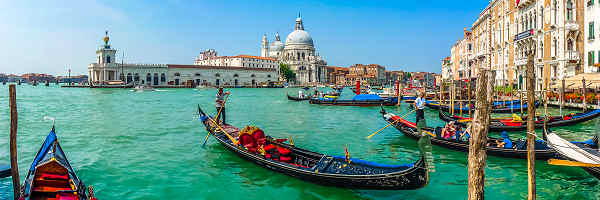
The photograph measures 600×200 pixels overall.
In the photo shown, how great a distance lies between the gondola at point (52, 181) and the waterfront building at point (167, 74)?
5505cm

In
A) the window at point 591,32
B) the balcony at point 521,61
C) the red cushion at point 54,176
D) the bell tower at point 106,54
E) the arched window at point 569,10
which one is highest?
the bell tower at point 106,54

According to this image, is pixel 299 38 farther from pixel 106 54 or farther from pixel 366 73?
pixel 106 54

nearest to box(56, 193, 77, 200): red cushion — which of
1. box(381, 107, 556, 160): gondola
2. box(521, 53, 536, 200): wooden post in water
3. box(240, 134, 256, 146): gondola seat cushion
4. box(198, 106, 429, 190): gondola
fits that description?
box(198, 106, 429, 190): gondola

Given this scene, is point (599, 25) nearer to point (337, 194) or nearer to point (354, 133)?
point (354, 133)

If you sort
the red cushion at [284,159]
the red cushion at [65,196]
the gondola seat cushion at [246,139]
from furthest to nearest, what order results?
the gondola seat cushion at [246,139], the red cushion at [284,159], the red cushion at [65,196]

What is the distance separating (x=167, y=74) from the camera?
5966cm

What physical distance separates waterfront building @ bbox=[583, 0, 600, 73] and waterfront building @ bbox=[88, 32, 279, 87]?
53.2 meters

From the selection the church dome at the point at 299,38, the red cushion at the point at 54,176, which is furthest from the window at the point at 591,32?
the church dome at the point at 299,38

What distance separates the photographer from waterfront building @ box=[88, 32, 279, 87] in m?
55.9

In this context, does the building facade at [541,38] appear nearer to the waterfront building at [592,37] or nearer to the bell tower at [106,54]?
the waterfront building at [592,37]

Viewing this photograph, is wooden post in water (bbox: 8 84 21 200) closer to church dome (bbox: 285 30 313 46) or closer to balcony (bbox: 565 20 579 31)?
balcony (bbox: 565 20 579 31)

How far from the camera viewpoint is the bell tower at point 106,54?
185 ft

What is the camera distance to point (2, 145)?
8.50 meters

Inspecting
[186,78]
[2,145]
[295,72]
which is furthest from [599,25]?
[295,72]
